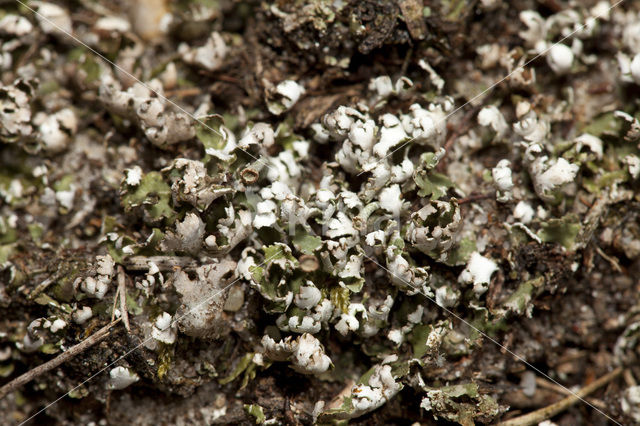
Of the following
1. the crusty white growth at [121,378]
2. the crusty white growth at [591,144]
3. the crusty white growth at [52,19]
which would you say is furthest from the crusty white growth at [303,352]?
the crusty white growth at [52,19]

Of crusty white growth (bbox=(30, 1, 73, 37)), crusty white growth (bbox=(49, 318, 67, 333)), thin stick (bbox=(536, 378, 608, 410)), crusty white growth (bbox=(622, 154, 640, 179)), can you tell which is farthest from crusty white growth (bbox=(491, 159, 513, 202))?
crusty white growth (bbox=(30, 1, 73, 37))

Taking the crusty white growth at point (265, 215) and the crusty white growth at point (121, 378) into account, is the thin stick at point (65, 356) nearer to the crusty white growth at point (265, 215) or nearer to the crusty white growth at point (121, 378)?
the crusty white growth at point (121, 378)

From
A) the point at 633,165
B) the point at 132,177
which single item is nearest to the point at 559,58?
the point at 633,165

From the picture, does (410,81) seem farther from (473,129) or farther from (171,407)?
(171,407)

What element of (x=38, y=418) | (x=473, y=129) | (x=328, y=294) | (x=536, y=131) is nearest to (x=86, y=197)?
(x=38, y=418)

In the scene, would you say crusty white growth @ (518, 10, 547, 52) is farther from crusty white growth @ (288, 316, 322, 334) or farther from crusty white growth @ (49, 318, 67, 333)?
crusty white growth @ (49, 318, 67, 333)
